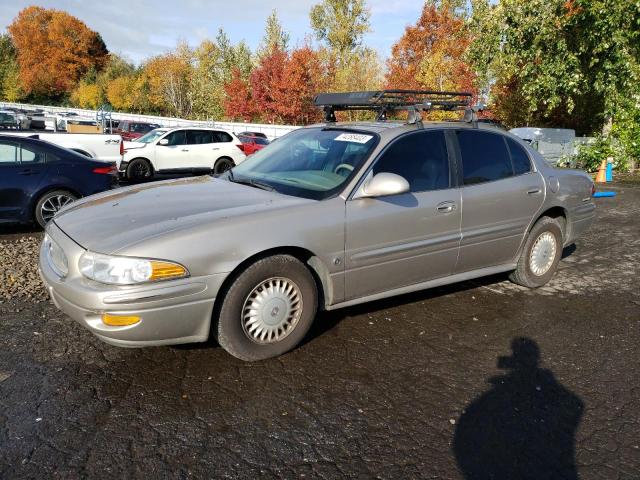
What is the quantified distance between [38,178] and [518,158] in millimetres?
6316

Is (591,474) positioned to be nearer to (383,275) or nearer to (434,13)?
(383,275)

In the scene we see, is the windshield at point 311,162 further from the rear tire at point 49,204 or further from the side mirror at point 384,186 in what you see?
the rear tire at point 49,204

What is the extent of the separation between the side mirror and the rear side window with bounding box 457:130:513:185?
946 millimetres

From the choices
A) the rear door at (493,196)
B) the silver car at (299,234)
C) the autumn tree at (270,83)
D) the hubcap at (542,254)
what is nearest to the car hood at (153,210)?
the silver car at (299,234)

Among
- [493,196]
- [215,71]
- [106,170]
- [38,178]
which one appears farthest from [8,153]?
[215,71]

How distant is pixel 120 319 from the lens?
306 cm

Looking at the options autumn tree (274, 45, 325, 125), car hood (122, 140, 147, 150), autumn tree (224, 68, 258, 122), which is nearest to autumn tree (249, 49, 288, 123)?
A: autumn tree (274, 45, 325, 125)

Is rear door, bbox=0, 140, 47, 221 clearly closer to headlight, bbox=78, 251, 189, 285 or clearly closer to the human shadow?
headlight, bbox=78, 251, 189, 285

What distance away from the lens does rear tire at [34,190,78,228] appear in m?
7.40

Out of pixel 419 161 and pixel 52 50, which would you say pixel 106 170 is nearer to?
pixel 419 161

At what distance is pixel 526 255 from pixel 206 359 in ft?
10.6

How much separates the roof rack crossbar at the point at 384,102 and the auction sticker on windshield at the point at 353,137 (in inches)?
13.8

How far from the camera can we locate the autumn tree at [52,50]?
228 ft

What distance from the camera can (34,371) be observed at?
3393 mm
